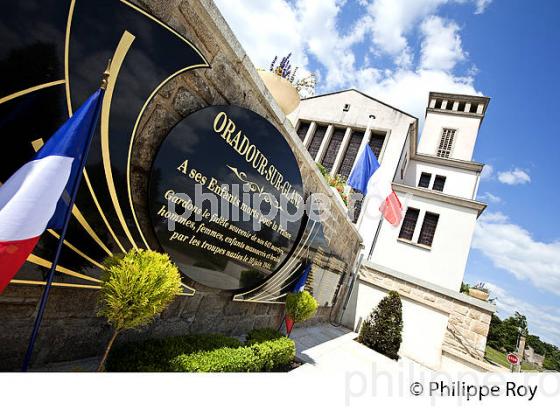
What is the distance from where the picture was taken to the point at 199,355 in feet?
10.5

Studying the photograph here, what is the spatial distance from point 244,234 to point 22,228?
2631mm

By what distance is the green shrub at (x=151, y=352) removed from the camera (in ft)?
8.44

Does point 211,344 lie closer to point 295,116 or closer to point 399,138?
point 399,138

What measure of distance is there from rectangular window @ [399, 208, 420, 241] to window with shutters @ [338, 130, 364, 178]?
468 centimetres

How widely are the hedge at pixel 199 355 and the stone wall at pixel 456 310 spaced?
29.9 ft

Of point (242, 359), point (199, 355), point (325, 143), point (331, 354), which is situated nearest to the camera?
point (199, 355)

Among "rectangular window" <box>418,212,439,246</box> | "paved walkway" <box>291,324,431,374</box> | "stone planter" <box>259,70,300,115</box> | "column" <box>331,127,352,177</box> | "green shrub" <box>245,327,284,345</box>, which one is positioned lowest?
"paved walkway" <box>291,324,431,374</box>

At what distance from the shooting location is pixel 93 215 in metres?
2.32

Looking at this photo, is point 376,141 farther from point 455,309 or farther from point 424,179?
point 455,309

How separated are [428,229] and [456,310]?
746 centimetres

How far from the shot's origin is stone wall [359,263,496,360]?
440 inches

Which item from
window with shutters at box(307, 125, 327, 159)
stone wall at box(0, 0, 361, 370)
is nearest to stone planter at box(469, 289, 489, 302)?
stone wall at box(0, 0, 361, 370)

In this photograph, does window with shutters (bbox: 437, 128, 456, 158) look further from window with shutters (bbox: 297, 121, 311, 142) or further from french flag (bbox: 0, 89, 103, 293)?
french flag (bbox: 0, 89, 103, 293)

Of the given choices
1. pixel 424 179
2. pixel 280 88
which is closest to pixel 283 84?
pixel 280 88
